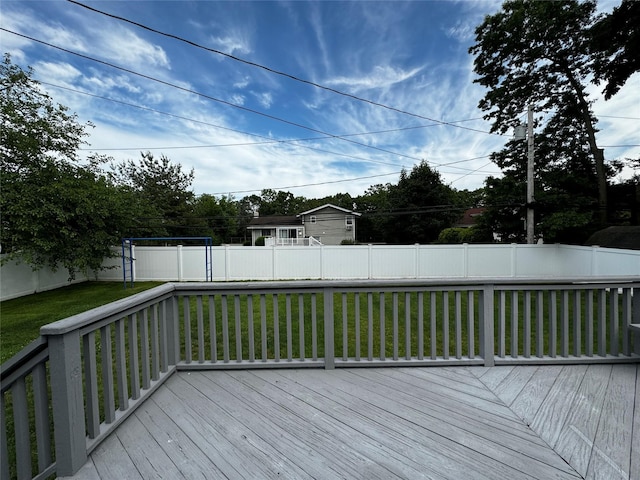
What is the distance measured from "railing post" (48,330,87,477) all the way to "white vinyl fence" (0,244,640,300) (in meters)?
8.51

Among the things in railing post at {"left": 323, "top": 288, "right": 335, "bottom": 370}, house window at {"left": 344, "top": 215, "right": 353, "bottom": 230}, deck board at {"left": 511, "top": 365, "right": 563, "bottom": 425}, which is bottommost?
deck board at {"left": 511, "top": 365, "right": 563, "bottom": 425}

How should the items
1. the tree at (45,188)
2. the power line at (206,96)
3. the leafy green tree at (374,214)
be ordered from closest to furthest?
the power line at (206,96)
the tree at (45,188)
the leafy green tree at (374,214)

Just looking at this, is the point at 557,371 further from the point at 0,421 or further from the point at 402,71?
the point at 402,71

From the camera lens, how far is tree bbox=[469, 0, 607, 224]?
9.67 meters

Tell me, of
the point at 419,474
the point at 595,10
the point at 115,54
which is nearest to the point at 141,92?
the point at 115,54

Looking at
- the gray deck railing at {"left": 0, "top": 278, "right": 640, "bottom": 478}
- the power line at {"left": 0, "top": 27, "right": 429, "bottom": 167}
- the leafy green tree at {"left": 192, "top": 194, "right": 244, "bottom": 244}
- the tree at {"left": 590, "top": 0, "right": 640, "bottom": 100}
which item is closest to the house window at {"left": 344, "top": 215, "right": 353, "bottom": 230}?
the leafy green tree at {"left": 192, "top": 194, "right": 244, "bottom": 244}

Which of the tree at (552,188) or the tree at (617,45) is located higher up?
the tree at (617,45)

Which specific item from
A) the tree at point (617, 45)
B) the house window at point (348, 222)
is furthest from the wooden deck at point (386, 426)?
the house window at point (348, 222)

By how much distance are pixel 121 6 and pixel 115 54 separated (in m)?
1.47

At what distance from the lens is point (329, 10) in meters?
5.41

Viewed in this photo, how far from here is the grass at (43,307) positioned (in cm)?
434

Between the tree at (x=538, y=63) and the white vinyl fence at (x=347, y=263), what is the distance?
3664 mm

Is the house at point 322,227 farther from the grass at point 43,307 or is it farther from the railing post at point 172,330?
the railing post at point 172,330

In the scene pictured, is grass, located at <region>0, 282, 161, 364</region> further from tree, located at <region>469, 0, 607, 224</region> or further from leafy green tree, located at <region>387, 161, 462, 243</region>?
leafy green tree, located at <region>387, 161, 462, 243</region>
